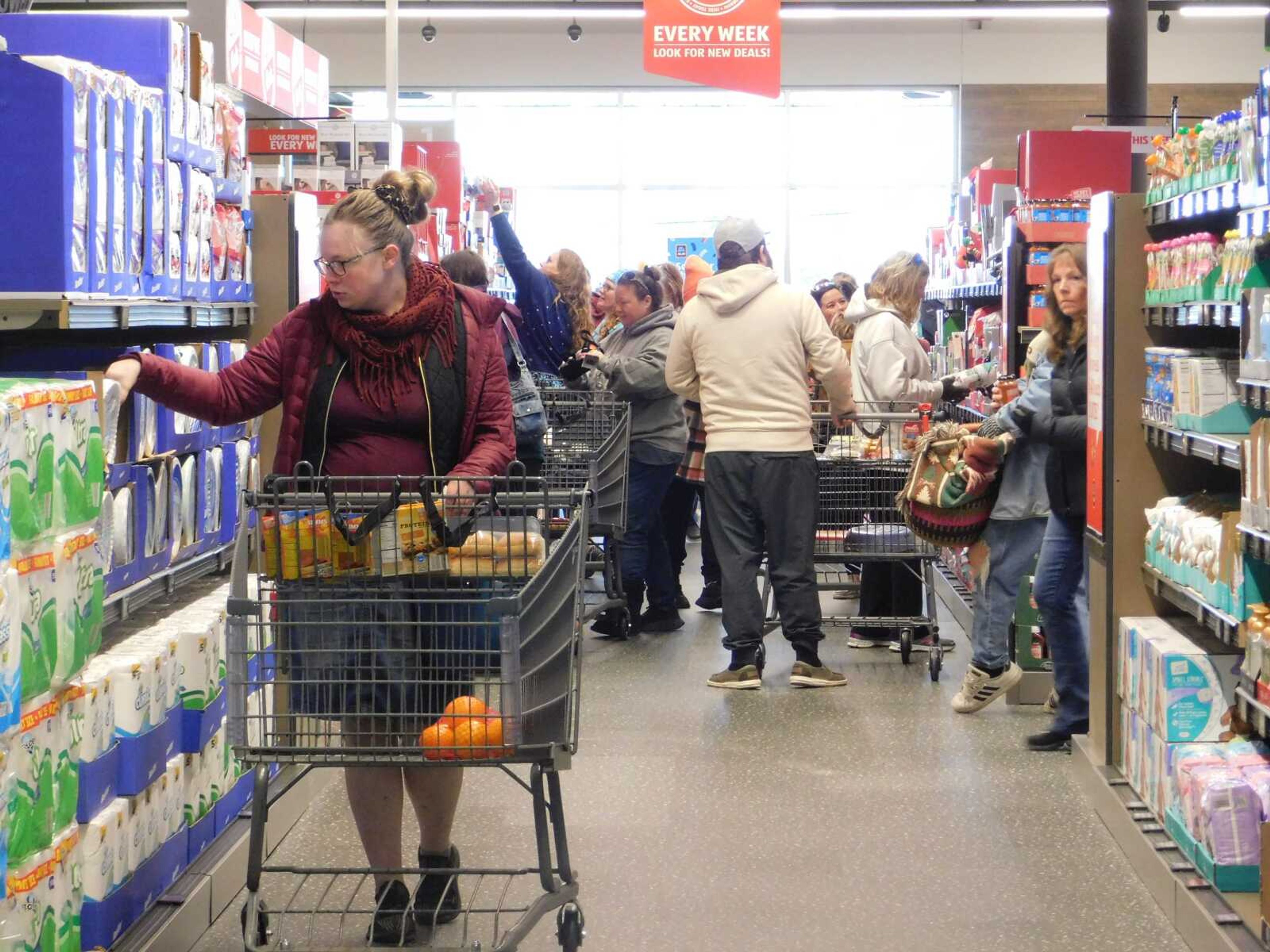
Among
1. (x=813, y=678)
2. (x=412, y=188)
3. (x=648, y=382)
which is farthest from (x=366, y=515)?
(x=648, y=382)

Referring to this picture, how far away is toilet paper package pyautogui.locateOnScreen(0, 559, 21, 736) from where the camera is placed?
2350 mm

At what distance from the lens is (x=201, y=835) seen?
12.3 ft

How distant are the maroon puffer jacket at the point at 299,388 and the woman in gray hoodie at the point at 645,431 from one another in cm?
359

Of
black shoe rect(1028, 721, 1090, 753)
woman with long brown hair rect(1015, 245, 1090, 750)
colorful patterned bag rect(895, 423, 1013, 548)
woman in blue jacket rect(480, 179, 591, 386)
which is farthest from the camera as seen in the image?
woman in blue jacket rect(480, 179, 591, 386)

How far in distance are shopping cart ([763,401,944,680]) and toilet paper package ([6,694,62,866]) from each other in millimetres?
4016

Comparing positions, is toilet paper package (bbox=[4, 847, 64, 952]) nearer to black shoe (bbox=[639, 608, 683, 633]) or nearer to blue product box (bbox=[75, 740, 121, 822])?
blue product box (bbox=[75, 740, 121, 822])

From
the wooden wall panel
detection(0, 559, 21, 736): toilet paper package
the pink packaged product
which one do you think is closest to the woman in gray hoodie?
the pink packaged product

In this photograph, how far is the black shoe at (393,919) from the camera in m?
3.32

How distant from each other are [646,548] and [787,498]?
5.12 ft

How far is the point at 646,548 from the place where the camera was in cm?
743

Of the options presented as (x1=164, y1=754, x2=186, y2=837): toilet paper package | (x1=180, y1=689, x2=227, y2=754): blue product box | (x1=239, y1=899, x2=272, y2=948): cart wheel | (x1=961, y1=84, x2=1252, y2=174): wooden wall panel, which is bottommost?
(x1=239, y1=899, x2=272, y2=948): cart wheel

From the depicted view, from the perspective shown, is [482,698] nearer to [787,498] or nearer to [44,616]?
[44,616]

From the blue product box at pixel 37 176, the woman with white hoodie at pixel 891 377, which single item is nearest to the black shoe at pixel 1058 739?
the woman with white hoodie at pixel 891 377

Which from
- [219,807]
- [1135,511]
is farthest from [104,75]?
[1135,511]
